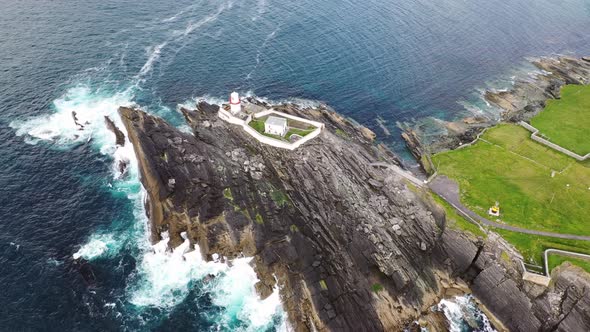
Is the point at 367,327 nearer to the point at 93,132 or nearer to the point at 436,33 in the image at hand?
the point at 93,132

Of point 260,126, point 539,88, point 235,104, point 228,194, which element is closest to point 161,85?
point 235,104

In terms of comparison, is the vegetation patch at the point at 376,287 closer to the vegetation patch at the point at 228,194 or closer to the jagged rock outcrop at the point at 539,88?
the vegetation patch at the point at 228,194

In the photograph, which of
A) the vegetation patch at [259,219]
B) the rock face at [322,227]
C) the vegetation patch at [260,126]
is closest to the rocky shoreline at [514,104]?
the rock face at [322,227]

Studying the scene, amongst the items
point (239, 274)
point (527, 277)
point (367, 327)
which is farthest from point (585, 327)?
point (239, 274)

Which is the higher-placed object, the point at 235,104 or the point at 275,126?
the point at 235,104

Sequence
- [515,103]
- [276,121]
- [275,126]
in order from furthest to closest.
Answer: [515,103]
[276,121]
[275,126]

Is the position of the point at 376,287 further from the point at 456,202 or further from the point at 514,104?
the point at 514,104

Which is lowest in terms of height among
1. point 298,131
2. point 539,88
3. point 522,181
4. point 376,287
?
point 376,287

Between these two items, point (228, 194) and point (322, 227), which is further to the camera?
point (228, 194)
